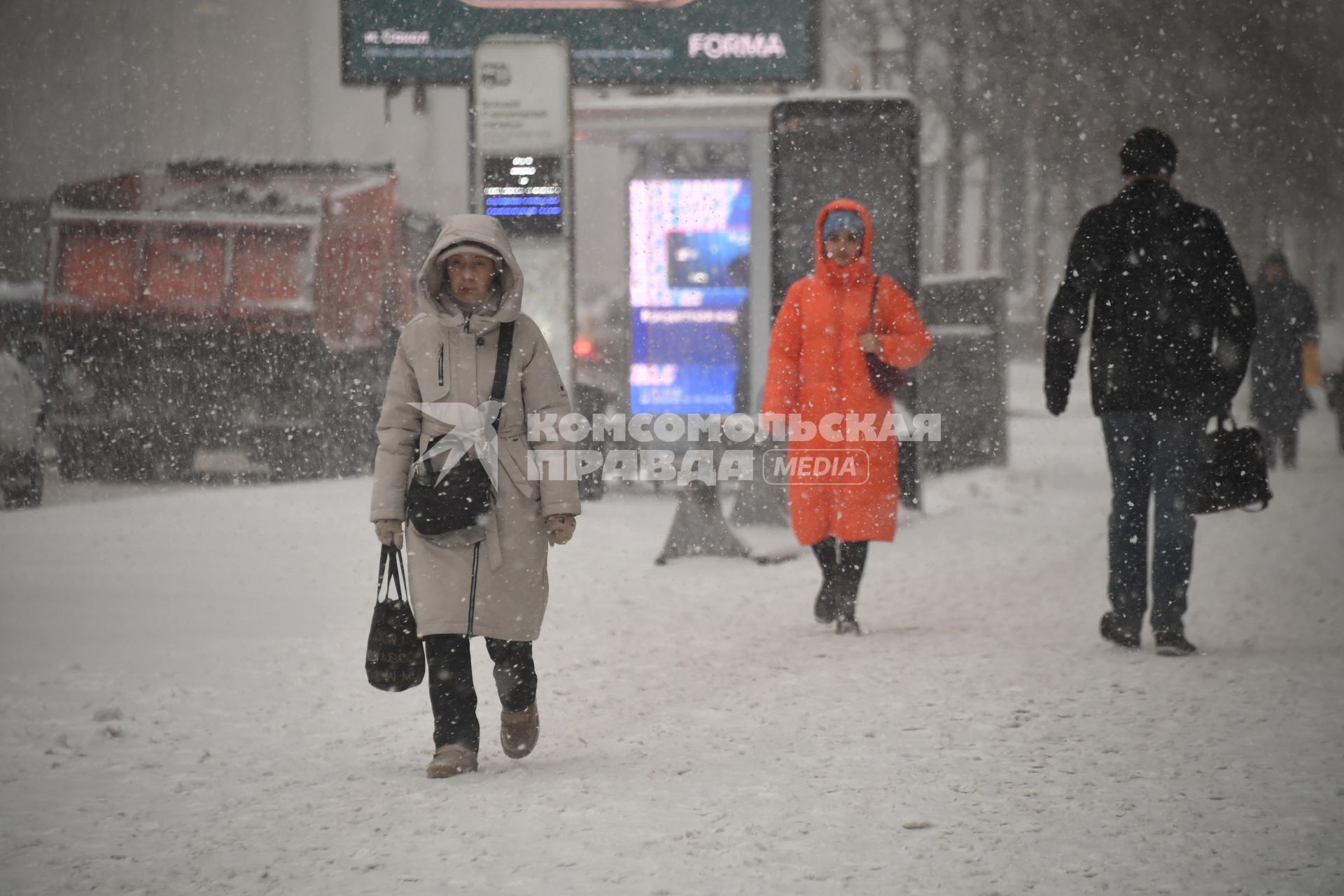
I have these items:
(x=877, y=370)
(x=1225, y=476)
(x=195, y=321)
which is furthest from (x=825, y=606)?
(x=195, y=321)

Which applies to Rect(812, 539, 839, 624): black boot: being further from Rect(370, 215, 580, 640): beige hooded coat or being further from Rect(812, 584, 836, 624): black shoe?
Rect(370, 215, 580, 640): beige hooded coat

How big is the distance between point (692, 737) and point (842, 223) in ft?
8.26

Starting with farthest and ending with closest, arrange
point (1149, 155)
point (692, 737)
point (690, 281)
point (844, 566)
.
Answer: point (690, 281) < point (844, 566) < point (1149, 155) < point (692, 737)

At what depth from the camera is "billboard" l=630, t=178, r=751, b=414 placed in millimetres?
12688

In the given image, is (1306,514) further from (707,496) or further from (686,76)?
(686,76)

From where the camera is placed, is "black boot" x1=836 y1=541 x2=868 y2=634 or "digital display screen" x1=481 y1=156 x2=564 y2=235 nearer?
"black boot" x1=836 y1=541 x2=868 y2=634

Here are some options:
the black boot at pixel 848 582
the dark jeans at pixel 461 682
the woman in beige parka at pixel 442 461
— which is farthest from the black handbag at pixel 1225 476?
the dark jeans at pixel 461 682

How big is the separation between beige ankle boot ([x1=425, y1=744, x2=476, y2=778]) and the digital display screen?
5.57 m

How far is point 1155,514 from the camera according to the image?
19.7 ft

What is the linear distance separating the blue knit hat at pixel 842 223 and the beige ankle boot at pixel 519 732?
278cm

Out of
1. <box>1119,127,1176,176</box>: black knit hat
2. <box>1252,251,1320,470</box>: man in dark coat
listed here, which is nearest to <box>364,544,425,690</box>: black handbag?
<box>1119,127,1176,176</box>: black knit hat

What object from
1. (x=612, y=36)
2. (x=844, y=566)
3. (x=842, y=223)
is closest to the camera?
(x=842, y=223)

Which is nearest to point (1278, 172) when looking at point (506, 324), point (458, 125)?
point (458, 125)

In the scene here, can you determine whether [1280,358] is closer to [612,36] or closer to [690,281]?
[690,281]
